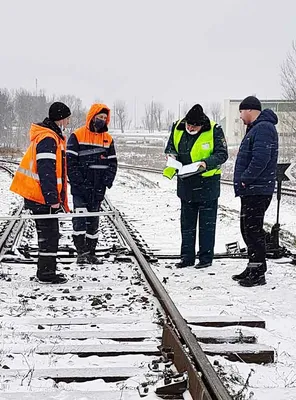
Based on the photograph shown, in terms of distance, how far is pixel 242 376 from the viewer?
3693 millimetres

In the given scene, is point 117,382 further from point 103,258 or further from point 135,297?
point 103,258

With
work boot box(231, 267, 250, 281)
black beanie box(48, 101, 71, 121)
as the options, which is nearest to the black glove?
black beanie box(48, 101, 71, 121)

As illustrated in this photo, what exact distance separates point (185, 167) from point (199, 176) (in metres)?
0.22

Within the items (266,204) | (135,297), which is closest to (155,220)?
(266,204)

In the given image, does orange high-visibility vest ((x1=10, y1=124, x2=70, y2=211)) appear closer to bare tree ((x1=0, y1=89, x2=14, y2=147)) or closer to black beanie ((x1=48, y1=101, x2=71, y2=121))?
black beanie ((x1=48, y1=101, x2=71, y2=121))

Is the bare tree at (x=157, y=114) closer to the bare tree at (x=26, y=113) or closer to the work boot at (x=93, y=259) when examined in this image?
the bare tree at (x=26, y=113)

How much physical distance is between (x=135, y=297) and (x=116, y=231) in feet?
15.8

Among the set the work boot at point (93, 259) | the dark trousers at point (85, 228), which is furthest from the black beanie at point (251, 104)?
the work boot at point (93, 259)

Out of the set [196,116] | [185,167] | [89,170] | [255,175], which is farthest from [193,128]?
[89,170]

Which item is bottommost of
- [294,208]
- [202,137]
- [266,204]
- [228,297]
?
[294,208]

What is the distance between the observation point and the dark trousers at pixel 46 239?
247 inches

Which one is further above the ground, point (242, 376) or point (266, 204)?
point (266, 204)

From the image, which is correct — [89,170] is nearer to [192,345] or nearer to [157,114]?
[192,345]

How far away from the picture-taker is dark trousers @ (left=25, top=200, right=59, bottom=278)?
20.5 feet
